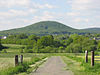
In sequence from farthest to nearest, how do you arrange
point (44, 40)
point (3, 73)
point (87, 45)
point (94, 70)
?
1. point (44, 40)
2. point (87, 45)
3. point (94, 70)
4. point (3, 73)

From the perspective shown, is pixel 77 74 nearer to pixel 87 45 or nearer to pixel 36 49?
pixel 36 49

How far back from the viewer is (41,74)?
626 inches

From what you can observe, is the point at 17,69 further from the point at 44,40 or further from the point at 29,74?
the point at 44,40

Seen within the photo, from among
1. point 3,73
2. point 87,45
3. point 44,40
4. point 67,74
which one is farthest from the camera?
point 44,40

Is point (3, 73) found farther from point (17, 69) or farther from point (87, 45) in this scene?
point (87, 45)

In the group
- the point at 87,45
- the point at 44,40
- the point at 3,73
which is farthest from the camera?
the point at 44,40

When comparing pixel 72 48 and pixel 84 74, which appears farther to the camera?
pixel 72 48

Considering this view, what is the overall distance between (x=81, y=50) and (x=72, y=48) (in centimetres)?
577

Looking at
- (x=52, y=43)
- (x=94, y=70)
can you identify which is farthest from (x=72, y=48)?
(x=94, y=70)

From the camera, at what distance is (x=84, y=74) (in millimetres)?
15664

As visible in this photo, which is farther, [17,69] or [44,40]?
[44,40]

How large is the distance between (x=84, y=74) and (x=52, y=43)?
124469mm

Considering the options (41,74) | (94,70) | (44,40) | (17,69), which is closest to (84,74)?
(94,70)

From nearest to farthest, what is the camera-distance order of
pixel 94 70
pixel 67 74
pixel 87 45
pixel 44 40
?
pixel 67 74
pixel 94 70
pixel 87 45
pixel 44 40
